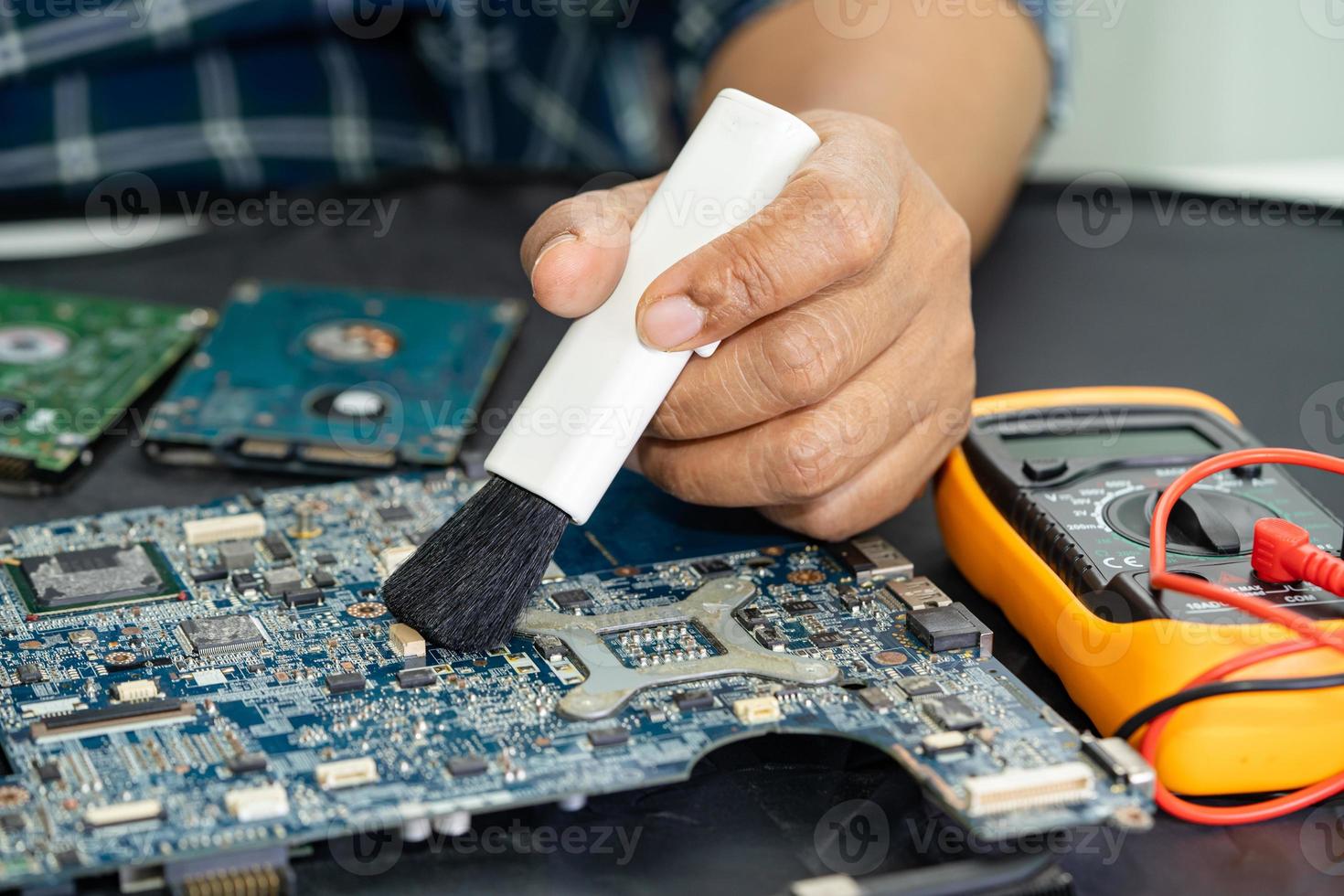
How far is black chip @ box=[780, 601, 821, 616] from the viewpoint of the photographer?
1.55 meters

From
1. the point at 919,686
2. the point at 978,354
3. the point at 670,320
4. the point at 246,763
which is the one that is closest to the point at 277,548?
the point at 246,763

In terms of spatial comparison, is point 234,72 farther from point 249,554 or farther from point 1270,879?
point 1270,879

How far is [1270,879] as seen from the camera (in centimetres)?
128

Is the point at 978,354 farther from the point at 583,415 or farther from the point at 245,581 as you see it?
the point at 245,581

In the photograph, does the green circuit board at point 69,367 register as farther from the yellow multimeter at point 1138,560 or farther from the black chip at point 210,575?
the yellow multimeter at point 1138,560

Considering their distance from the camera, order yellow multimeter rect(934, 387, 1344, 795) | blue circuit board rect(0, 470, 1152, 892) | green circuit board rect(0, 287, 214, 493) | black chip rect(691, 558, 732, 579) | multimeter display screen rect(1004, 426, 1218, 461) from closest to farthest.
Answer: blue circuit board rect(0, 470, 1152, 892) < yellow multimeter rect(934, 387, 1344, 795) < black chip rect(691, 558, 732, 579) < multimeter display screen rect(1004, 426, 1218, 461) < green circuit board rect(0, 287, 214, 493)

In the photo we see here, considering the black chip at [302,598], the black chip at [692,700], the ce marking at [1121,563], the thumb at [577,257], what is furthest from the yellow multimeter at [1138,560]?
the black chip at [302,598]

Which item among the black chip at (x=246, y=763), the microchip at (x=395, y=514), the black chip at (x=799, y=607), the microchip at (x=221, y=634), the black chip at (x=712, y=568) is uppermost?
the black chip at (x=246, y=763)

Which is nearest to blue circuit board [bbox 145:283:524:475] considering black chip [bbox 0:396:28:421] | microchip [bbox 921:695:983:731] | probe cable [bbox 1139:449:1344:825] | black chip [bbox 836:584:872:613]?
black chip [bbox 0:396:28:421]

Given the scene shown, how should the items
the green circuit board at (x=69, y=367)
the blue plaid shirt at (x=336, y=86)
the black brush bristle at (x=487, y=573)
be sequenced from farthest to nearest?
the blue plaid shirt at (x=336, y=86), the green circuit board at (x=69, y=367), the black brush bristle at (x=487, y=573)

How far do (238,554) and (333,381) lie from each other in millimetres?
577

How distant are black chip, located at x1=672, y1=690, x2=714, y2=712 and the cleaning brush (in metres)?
0.20

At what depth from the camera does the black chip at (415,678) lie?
1390mm

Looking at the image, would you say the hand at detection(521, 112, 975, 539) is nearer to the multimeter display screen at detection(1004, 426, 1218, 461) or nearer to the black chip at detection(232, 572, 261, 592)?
the multimeter display screen at detection(1004, 426, 1218, 461)
